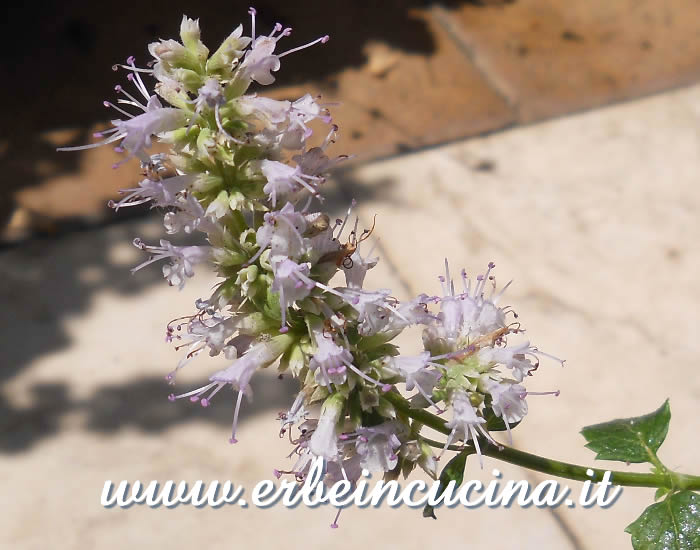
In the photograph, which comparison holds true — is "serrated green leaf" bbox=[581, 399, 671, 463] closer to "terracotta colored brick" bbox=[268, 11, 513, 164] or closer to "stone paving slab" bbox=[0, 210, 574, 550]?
"stone paving slab" bbox=[0, 210, 574, 550]

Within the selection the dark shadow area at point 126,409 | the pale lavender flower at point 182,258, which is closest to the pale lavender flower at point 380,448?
the pale lavender flower at point 182,258

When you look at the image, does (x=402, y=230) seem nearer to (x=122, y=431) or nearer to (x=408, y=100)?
(x=408, y=100)

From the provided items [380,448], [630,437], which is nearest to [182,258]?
[380,448]

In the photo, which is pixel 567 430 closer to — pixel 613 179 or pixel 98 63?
pixel 613 179

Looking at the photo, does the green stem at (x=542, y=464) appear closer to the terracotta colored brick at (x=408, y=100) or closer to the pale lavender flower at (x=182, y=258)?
the pale lavender flower at (x=182, y=258)

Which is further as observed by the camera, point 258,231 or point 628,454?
point 628,454

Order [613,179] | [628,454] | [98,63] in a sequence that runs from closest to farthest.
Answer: [628,454] < [613,179] < [98,63]

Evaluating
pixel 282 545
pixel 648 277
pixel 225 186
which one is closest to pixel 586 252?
pixel 648 277
